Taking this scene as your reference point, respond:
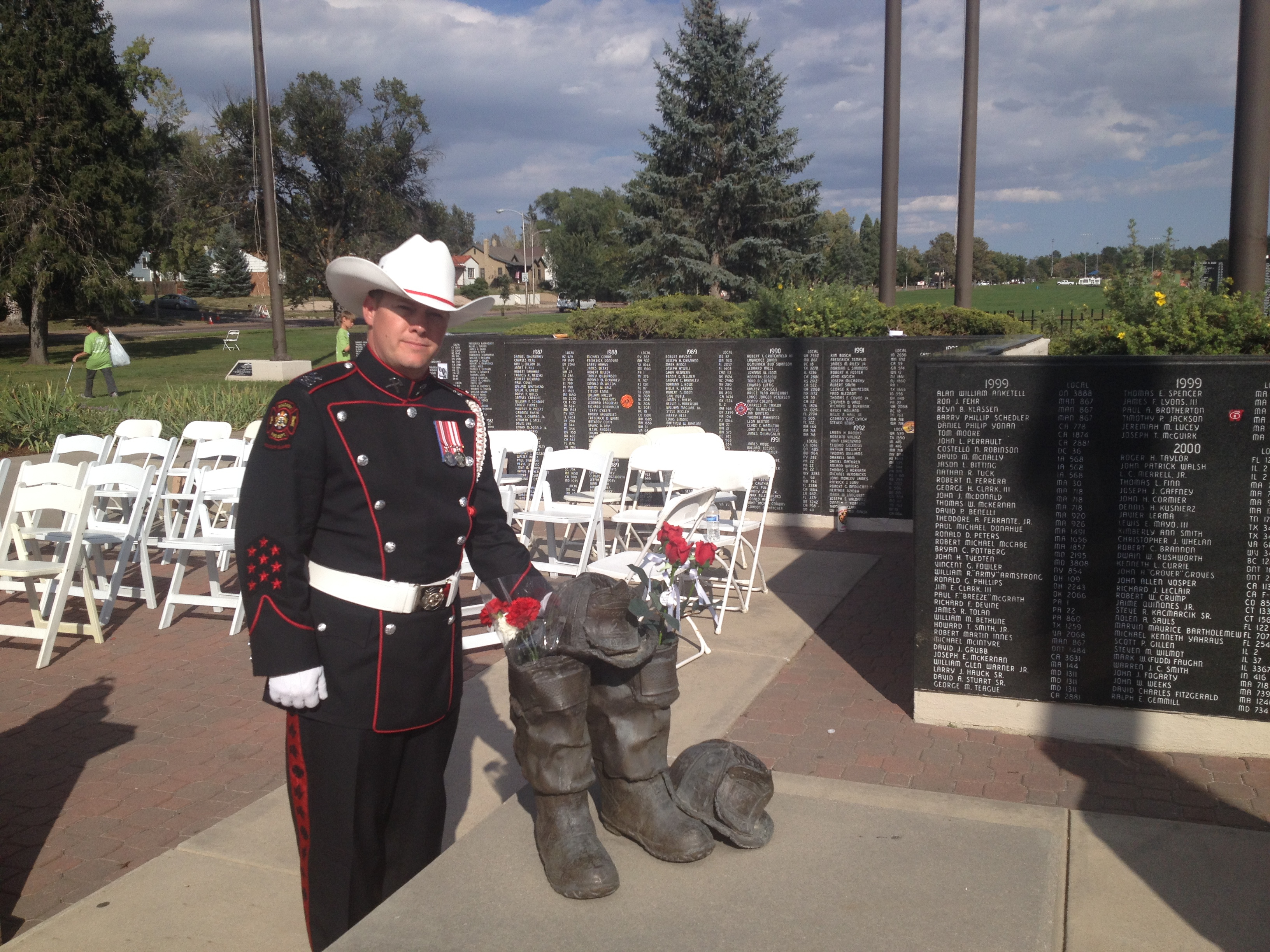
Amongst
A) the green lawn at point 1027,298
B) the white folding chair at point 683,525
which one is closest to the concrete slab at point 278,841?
the white folding chair at point 683,525

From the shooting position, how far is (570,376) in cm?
1008

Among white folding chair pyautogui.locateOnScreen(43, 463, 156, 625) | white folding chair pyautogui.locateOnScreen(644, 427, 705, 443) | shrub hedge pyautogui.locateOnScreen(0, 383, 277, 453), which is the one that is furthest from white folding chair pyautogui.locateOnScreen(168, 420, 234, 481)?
white folding chair pyautogui.locateOnScreen(644, 427, 705, 443)

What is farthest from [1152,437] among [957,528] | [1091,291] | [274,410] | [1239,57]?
[1091,291]

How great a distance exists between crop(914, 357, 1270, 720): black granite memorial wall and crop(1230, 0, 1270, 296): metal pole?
2.13 metres

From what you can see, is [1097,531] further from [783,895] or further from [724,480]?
[724,480]

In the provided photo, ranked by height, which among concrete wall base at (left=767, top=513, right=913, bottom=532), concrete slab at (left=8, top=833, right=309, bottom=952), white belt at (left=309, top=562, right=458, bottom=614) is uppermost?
white belt at (left=309, top=562, right=458, bottom=614)

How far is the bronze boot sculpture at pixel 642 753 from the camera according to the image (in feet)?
8.75

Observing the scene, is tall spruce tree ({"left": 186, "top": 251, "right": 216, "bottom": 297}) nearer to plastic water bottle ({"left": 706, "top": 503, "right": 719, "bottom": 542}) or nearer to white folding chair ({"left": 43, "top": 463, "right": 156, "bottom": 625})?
white folding chair ({"left": 43, "top": 463, "right": 156, "bottom": 625})

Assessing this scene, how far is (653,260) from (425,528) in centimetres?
3153

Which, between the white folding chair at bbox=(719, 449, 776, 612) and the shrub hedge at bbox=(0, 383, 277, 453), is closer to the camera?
the white folding chair at bbox=(719, 449, 776, 612)

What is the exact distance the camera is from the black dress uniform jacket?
2.51 meters

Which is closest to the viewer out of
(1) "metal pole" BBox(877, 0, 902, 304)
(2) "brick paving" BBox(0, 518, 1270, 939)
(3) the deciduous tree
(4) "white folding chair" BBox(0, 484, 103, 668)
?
(2) "brick paving" BBox(0, 518, 1270, 939)

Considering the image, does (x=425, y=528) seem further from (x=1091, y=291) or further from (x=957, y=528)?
(x=1091, y=291)

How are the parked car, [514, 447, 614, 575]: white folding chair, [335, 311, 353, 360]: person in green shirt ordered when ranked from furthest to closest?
1. the parked car
2. [335, 311, 353, 360]: person in green shirt
3. [514, 447, 614, 575]: white folding chair
